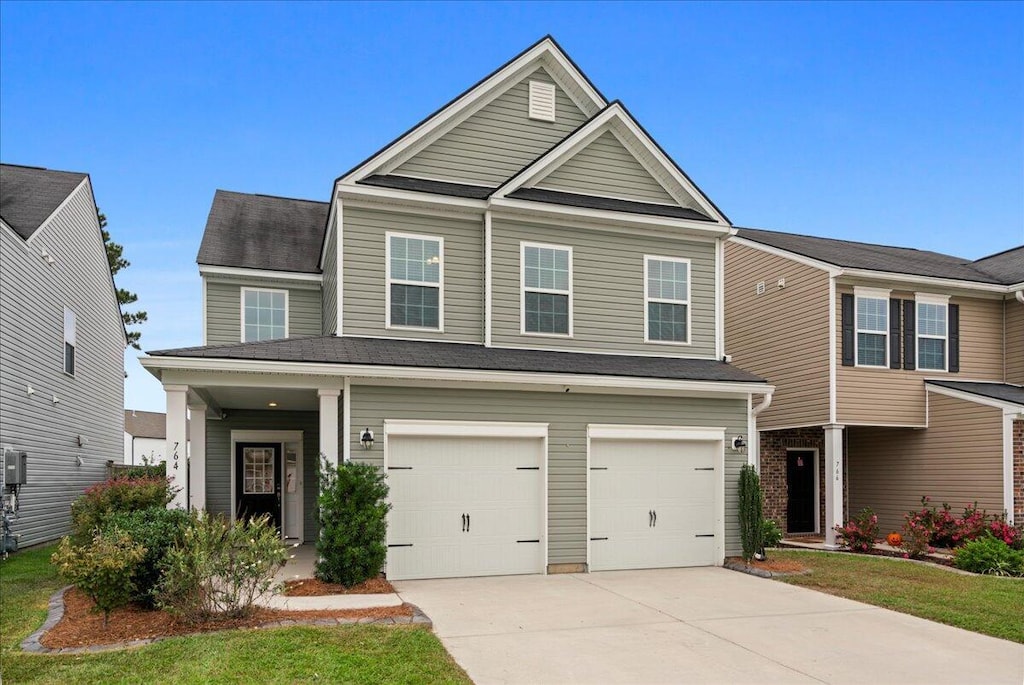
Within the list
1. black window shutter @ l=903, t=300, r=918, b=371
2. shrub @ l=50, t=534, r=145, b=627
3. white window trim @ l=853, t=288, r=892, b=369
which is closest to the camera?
shrub @ l=50, t=534, r=145, b=627

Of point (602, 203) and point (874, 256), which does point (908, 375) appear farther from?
point (602, 203)

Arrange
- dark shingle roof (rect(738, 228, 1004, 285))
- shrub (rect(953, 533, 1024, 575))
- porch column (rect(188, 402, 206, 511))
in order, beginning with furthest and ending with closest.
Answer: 1. dark shingle roof (rect(738, 228, 1004, 285))
2. shrub (rect(953, 533, 1024, 575))
3. porch column (rect(188, 402, 206, 511))

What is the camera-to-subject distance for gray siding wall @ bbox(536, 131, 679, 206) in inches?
534

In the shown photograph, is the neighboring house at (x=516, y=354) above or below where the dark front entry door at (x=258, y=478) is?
above

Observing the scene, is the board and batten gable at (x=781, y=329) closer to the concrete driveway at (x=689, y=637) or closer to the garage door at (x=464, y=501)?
the concrete driveway at (x=689, y=637)

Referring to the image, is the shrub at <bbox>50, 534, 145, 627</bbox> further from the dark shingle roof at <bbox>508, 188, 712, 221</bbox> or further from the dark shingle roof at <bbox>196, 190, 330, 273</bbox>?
the dark shingle roof at <bbox>196, 190, 330, 273</bbox>

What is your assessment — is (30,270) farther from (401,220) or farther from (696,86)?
(696,86)

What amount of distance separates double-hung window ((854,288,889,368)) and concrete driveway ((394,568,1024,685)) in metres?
7.29

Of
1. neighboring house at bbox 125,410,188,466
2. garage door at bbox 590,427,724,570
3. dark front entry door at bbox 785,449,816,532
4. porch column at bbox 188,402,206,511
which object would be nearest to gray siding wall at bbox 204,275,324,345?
porch column at bbox 188,402,206,511

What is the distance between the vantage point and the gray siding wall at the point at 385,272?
1209cm

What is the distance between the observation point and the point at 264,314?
15.7m

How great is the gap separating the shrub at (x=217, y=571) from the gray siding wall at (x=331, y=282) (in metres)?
4.55

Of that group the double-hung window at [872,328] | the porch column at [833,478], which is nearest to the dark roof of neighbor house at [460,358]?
the porch column at [833,478]

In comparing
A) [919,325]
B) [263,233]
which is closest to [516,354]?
[263,233]
